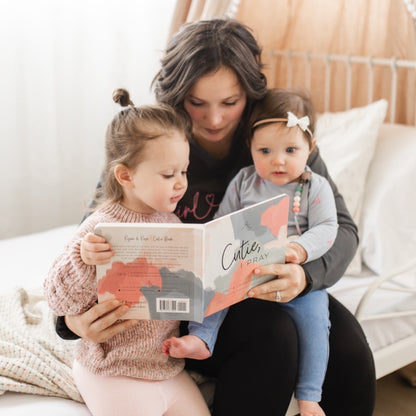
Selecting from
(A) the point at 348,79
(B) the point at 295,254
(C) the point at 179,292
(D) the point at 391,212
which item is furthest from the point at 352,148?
(C) the point at 179,292

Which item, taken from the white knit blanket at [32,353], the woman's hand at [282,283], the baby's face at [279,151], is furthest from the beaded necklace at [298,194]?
the white knit blanket at [32,353]

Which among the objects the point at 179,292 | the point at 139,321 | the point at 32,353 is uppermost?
the point at 179,292

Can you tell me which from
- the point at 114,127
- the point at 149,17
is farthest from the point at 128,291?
the point at 149,17

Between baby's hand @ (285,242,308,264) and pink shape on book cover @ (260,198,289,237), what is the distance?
11cm

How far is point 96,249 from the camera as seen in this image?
3.63 feet

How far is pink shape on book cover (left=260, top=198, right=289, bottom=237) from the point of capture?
4.09 feet

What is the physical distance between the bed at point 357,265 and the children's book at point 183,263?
0.99 feet

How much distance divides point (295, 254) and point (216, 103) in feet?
1.38

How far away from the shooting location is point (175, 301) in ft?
3.86

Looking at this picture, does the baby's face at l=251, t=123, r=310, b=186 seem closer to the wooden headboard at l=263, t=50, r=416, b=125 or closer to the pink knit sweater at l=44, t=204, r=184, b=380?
the pink knit sweater at l=44, t=204, r=184, b=380

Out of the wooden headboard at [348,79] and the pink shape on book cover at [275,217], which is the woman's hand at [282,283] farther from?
the wooden headboard at [348,79]

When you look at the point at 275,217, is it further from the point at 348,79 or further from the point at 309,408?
the point at 348,79

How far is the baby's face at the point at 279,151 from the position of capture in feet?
4.78

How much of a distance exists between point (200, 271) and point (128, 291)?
15 cm
